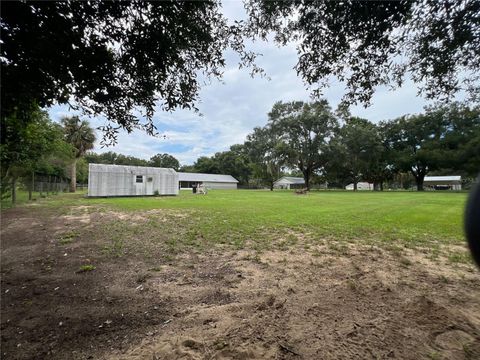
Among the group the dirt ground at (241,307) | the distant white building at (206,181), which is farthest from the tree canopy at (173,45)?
the distant white building at (206,181)

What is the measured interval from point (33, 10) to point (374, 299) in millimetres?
5250

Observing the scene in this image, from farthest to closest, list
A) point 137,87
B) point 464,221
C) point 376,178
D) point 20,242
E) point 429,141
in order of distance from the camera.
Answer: point 376,178
point 429,141
point 20,242
point 137,87
point 464,221

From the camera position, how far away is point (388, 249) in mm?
5785

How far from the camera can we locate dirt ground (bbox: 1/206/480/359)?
7.71 ft

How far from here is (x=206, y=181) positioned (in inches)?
2406

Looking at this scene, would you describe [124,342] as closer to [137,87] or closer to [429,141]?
[137,87]

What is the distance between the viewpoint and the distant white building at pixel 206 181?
5731 cm

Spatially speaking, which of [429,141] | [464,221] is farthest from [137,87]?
[429,141]

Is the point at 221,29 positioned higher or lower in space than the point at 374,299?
higher

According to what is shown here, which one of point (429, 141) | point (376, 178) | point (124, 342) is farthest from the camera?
point (376, 178)

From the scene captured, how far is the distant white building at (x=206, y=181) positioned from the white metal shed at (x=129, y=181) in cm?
2370

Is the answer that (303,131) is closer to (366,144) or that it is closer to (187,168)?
(366,144)

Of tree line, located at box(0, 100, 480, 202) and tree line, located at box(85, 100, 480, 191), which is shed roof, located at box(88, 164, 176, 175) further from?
tree line, located at box(85, 100, 480, 191)

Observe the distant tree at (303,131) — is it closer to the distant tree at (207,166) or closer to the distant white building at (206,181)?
the distant white building at (206,181)
